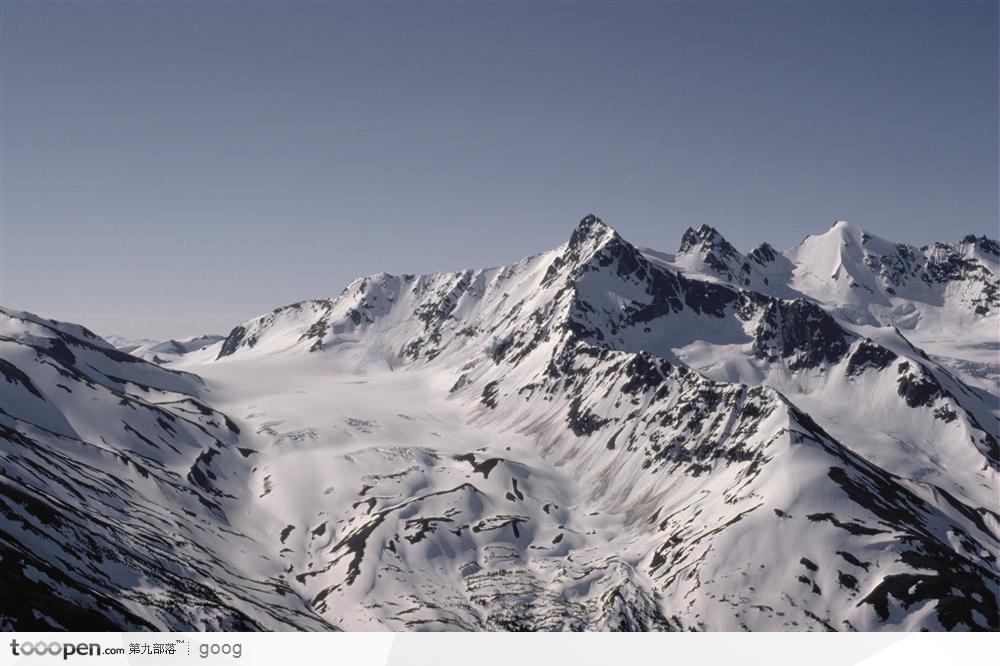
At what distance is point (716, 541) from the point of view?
641 ft

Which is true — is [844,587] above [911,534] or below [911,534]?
below

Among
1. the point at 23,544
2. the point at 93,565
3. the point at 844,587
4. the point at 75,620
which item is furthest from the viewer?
the point at 844,587

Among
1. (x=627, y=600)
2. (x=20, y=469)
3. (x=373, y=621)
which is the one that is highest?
(x=20, y=469)
